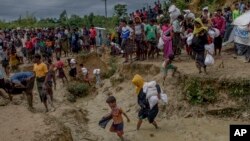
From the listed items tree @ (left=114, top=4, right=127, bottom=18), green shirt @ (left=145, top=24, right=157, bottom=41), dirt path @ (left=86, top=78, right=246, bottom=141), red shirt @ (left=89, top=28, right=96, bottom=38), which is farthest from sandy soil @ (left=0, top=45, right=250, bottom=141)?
tree @ (left=114, top=4, right=127, bottom=18)

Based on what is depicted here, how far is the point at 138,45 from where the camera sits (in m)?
17.4

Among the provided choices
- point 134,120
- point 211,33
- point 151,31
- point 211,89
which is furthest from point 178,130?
point 151,31

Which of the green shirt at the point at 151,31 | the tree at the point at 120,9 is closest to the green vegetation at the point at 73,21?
the tree at the point at 120,9

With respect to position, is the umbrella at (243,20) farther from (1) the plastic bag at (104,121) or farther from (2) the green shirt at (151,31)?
(1) the plastic bag at (104,121)

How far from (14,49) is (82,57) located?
3.40 m

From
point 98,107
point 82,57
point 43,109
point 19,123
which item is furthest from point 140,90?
point 82,57

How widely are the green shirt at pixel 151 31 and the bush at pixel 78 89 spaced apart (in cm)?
425

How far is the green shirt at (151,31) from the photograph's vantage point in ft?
56.1

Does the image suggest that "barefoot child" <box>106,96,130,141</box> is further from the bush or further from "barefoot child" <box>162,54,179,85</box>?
the bush

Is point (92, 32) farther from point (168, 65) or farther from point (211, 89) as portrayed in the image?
→ point (211, 89)

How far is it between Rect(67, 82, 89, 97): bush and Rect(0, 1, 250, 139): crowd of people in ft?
2.24

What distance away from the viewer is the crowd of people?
12.8 m

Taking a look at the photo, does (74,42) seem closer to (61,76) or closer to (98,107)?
(61,76)

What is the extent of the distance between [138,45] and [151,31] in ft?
2.42
